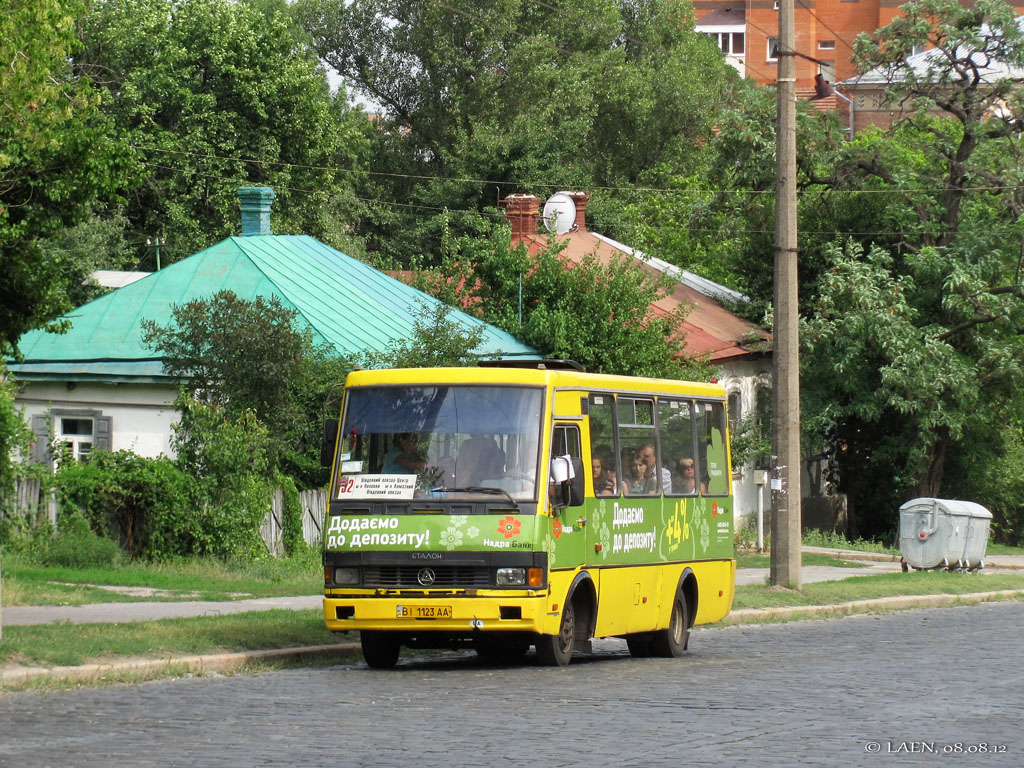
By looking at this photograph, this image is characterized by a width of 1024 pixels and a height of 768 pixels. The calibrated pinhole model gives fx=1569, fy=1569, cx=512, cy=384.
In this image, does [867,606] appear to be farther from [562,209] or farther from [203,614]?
[562,209]

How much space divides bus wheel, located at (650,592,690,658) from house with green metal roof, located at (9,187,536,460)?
33.2 feet

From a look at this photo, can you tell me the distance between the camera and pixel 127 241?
48.9 m

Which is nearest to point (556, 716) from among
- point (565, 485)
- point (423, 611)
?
point (423, 611)

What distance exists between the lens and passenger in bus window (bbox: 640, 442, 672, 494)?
16.0 meters

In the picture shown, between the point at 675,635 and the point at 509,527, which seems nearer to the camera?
the point at 509,527

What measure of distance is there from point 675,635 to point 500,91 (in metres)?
50.8

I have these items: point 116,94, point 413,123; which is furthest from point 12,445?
point 413,123

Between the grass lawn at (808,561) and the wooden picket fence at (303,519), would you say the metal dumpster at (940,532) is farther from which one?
the wooden picket fence at (303,519)

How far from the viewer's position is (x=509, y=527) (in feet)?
44.1

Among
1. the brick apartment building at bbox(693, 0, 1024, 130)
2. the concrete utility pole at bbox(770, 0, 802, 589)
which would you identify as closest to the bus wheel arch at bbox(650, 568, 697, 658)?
the concrete utility pole at bbox(770, 0, 802, 589)

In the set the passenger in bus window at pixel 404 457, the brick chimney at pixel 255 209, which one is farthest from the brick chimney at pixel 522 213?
the passenger in bus window at pixel 404 457

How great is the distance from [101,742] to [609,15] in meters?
62.4

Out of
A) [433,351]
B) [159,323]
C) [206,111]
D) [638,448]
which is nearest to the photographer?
[638,448]

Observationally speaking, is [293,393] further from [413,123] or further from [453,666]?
[413,123]
